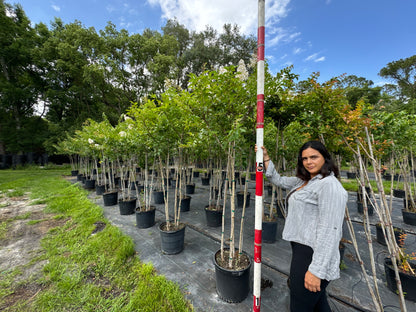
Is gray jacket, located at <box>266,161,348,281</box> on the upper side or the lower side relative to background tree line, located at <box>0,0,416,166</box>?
lower

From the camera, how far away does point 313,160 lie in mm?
1414

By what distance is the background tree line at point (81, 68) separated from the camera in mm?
13984

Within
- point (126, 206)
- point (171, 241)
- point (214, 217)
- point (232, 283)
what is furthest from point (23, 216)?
point (232, 283)

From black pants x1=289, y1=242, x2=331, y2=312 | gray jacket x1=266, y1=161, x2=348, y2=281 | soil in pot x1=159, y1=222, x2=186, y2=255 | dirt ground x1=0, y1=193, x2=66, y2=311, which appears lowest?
dirt ground x1=0, y1=193, x2=66, y2=311

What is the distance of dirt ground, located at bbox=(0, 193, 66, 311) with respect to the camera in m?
2.42

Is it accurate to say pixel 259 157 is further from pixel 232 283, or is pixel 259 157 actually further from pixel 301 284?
pixel 232 283

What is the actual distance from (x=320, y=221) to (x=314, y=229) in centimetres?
11

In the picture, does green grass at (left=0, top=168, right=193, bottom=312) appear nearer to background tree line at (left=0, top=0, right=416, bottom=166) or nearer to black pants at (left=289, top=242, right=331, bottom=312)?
black pants at (left=289, top=242, right=331, bottom=312)

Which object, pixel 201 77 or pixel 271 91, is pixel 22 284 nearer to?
pixel 201 77

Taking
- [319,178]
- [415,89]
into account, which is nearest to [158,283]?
[319,178]

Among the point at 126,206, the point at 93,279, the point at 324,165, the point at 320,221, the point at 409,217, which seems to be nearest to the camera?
the point at 320,221

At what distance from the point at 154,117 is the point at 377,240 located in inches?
198

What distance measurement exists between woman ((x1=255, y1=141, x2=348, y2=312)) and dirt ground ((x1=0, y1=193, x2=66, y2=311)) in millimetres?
3271

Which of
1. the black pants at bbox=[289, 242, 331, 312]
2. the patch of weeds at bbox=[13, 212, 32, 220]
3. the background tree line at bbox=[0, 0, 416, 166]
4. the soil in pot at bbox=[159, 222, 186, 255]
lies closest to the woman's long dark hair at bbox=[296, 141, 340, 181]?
the black pants at bbox=[289, 242, 331, 312]
